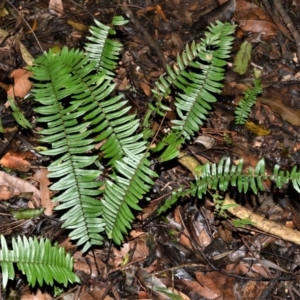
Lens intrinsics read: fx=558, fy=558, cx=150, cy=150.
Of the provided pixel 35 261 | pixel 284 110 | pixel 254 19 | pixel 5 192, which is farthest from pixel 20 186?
pixel 254 19

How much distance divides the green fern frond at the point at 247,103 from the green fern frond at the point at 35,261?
6.84ft

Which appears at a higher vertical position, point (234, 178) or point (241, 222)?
point (234, 178)

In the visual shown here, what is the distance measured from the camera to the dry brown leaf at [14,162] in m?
4.27

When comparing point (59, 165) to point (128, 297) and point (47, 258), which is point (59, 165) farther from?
point (128, 297)

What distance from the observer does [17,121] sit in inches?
162

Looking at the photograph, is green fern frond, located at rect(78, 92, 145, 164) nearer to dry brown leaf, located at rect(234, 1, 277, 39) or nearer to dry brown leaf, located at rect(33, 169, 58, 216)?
dry brown leaf, located at rect(33, 169, 58, 216)

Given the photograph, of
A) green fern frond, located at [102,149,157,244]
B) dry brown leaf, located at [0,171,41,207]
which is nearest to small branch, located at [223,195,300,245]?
green fern frond, located at [102,149,157,244]

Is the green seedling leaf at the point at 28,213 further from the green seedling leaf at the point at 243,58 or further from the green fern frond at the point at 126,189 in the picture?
the green seedling leaf at the point at 243,58

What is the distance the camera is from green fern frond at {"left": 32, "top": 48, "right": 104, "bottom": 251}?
3.61 metres

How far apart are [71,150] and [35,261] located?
756 mm

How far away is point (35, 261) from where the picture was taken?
328cm

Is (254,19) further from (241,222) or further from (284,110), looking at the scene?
(241,222)

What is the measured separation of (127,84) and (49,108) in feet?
4.71

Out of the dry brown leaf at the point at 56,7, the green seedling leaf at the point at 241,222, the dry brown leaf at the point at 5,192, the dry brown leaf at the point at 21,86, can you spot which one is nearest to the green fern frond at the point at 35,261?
the dry brown leaf at the point at 5,192
